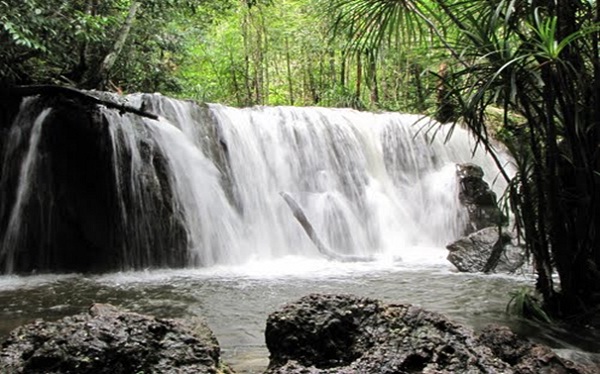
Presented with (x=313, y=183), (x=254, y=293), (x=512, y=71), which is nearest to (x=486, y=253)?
(x=254, y=293)

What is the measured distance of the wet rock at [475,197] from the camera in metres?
9.34

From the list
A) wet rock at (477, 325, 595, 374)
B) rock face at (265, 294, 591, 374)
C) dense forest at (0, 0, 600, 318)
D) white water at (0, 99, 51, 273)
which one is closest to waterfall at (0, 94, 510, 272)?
white water at (0, 99, 51, 273)

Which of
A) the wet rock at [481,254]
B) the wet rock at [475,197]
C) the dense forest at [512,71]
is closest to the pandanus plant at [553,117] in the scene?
the dense forest at [512,71]

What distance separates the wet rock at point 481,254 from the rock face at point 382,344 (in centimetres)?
385

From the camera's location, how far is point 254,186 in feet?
30.2

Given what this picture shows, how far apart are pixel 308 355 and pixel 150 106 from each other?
22.5 feet

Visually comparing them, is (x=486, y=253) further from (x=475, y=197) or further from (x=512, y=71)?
(x=512, y=71)

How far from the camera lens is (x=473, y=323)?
4.10 meters

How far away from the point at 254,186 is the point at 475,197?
361cm

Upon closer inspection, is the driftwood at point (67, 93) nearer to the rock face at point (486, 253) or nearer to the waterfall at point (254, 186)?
the waterfall at point (254, 186)

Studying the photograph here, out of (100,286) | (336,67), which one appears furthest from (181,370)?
(336,67)

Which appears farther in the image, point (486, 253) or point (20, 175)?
point (20, 175)

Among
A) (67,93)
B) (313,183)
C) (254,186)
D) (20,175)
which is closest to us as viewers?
(67,93)

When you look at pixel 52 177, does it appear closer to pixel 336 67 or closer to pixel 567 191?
pixel 567 191
